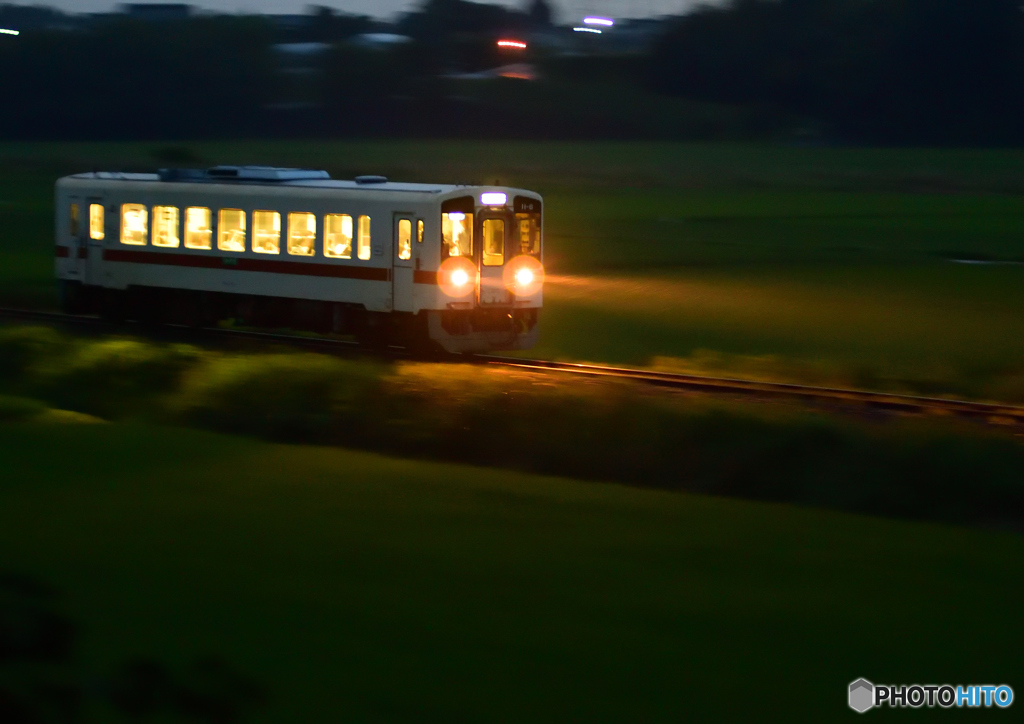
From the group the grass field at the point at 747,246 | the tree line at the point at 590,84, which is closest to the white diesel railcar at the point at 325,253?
the grass field at the point at 747,246

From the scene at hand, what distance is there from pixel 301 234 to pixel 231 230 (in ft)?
5.29

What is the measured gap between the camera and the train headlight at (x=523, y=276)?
20047mm

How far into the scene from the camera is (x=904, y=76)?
8444cm

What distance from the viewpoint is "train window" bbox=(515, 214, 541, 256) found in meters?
20.2

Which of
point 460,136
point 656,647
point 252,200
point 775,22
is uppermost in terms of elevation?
point 775,22

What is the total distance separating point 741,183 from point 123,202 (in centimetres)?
4770

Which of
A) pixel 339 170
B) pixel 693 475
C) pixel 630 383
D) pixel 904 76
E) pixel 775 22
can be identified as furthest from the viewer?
pixel 775 22

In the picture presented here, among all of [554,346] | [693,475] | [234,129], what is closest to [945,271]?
[554,346]

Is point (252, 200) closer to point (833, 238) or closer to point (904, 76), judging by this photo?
point (833, 238)

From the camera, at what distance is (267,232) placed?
20.8 meters

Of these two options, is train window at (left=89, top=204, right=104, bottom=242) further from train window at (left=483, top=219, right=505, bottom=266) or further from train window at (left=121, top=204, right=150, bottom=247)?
train window at (left=483, top=219, right=505, bottom=266)

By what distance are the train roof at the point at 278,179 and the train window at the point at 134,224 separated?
58 cm

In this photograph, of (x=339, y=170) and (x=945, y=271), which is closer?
(x=945, y=271)

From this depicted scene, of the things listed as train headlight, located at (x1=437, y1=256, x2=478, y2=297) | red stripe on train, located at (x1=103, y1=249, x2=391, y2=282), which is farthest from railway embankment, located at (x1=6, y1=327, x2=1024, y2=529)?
red stripe on train, located at (x1=103, y1=249, x2=391, y2=282)
